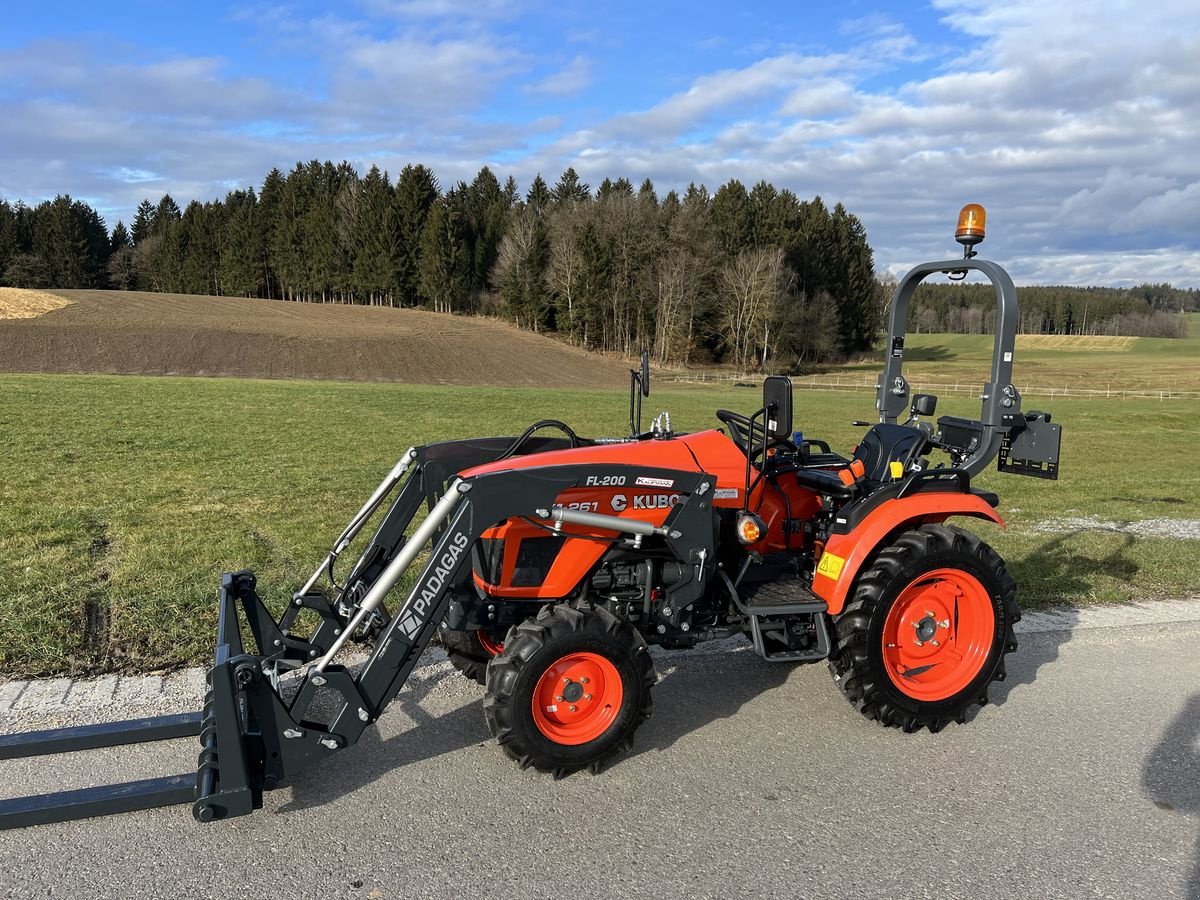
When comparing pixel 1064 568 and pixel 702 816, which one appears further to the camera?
pixel 1064 568

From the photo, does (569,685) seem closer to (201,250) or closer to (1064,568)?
(1064,568)

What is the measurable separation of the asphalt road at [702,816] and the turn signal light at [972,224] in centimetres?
241

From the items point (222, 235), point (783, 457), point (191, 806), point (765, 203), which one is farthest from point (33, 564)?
point (222, 235)

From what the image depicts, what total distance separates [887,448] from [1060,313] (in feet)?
464

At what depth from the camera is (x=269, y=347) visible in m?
44.8

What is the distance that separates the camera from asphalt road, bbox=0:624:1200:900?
2.86 metres

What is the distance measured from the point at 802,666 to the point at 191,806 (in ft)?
10.6

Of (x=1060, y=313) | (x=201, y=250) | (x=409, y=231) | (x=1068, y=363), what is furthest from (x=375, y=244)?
(x=1060, y=313)

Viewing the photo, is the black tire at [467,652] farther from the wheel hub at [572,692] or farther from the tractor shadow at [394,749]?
the wheel hub at [572,692]

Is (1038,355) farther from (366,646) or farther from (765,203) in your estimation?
(366,646)

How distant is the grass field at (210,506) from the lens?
17.2 ft

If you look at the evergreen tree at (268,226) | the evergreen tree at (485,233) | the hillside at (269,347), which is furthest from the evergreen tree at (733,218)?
the evergreen tree at (268,226)

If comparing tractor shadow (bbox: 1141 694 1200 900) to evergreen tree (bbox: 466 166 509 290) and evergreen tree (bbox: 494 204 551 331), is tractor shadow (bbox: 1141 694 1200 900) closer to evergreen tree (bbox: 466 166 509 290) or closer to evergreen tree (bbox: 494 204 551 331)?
evergreen tree (bbox: 494 204 551 331)

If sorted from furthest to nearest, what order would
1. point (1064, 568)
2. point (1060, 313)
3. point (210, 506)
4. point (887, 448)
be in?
point (1060, 313), point (210, 506), point (1064, 568), point (887, 448)
